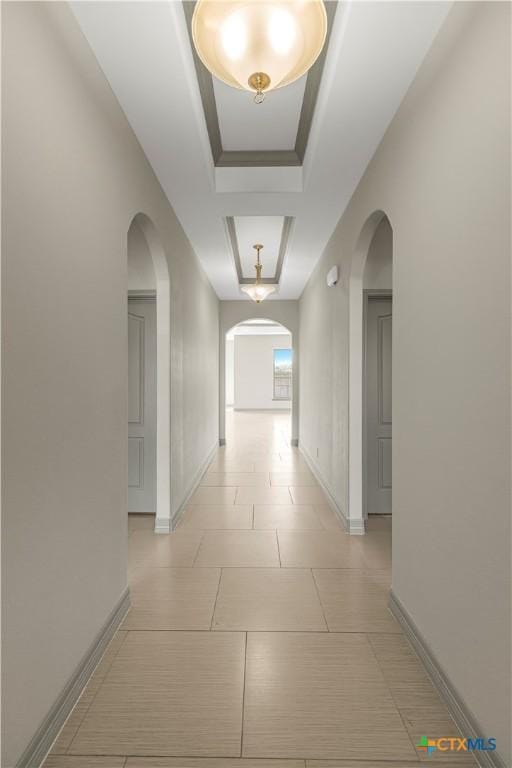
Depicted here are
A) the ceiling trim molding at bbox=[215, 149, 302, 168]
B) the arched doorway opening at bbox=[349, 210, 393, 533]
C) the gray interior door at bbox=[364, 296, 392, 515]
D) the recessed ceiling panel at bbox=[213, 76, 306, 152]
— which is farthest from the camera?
the gray interior door at bbox=[364, 296, 392, 515]

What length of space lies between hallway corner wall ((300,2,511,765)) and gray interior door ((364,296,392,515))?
5.67 ft

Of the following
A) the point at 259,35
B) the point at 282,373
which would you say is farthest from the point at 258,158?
the point at 282,373

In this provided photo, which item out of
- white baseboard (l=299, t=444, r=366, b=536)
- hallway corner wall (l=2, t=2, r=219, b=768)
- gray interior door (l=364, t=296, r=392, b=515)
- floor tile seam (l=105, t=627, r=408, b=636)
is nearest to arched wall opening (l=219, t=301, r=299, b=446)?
white baseboard (l=299, t=444, r=366, b=536)

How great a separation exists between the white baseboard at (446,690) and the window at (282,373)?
47.5 ft

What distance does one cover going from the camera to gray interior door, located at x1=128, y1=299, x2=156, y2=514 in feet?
14.3

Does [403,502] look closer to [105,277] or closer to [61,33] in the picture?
[105,277]

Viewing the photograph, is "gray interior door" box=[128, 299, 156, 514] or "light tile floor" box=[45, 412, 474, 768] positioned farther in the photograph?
"gray interior door" box=[128, 299, 156, 514]

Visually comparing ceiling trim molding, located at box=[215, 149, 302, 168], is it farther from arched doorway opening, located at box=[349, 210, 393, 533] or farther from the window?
the window

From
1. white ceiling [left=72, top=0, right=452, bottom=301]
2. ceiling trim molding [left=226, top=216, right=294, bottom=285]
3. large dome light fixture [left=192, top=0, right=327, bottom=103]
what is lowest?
large dome light fixture [left=192, top=0, right=327, bottom=103]

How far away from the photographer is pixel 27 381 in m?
1.50

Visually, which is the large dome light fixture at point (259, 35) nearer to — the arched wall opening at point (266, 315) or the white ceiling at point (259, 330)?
the arched wall opening at point (266, 315)

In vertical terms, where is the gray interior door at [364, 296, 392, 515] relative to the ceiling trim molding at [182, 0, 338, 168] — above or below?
below

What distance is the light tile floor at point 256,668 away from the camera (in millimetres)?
1633

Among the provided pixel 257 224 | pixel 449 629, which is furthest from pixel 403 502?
pixel 257 224
